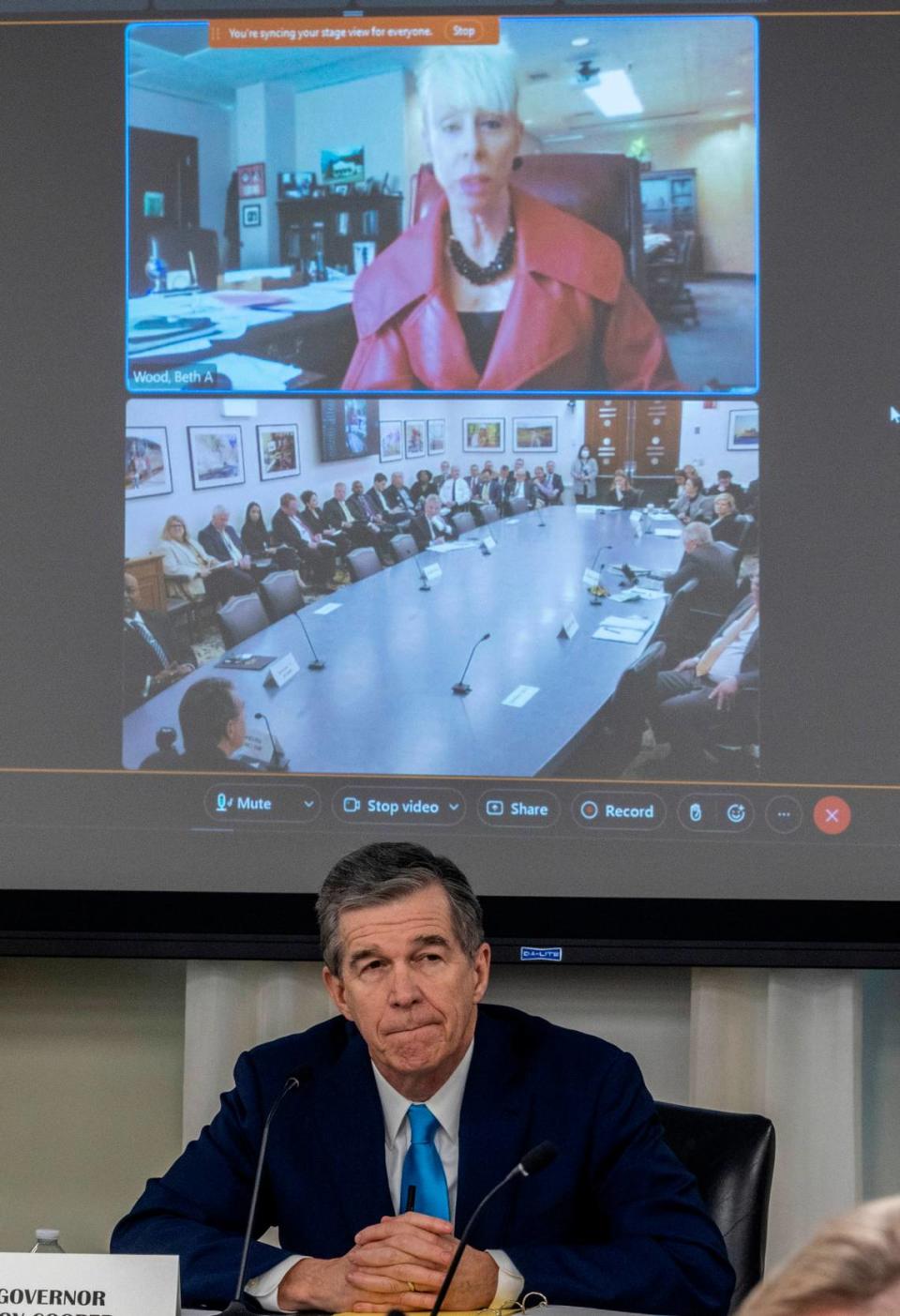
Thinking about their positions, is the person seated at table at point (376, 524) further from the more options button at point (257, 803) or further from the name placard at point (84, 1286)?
the name placard at point (84, 1286)

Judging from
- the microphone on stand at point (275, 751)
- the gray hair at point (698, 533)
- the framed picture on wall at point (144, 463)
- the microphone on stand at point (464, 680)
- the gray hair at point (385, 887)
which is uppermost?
the framed picture on wall at point (144, 463)

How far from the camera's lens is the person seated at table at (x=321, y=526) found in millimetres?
3186

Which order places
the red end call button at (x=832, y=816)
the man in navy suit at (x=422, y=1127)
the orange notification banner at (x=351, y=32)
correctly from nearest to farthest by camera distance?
the man in navy suit at (x=422, y=1127) → the red end call button at (x=832, y=816) → the orange notification banner at (x=351, y=32)

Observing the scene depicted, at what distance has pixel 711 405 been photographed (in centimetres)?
313

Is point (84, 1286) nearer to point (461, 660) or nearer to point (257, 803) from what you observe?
point (257, 803)

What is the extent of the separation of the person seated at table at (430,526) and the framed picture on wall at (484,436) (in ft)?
0.40

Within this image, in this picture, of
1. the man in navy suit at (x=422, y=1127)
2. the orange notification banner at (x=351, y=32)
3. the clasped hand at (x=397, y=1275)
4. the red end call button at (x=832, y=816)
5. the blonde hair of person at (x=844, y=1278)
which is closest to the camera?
the blonde hair of person at (x=844, y=1278)

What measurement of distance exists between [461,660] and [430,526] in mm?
271

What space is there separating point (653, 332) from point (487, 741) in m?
0.85

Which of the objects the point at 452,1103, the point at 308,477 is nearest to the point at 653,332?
the point at 308,477

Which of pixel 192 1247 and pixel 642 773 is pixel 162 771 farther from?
pixel 192 1247

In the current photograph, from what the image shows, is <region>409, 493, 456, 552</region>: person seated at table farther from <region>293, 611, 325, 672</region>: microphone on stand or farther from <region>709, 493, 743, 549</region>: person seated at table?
<region>709, 493, 743, 549</region>: person seated at table

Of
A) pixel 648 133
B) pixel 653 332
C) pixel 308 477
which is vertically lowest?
pixel 308 477

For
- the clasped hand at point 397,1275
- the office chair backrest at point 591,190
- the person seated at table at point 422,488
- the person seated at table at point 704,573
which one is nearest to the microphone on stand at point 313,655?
the person seated at table at point 422,488
